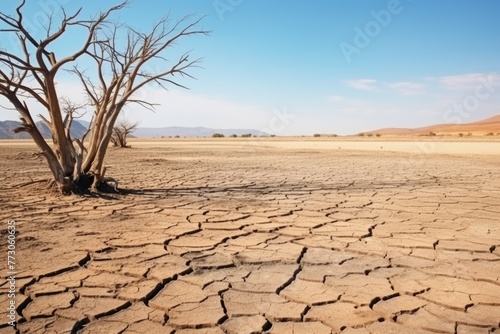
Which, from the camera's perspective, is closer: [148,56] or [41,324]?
[41,324]

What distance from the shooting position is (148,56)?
19.2ft

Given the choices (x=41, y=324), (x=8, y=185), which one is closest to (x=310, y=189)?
(x=41, y=324)

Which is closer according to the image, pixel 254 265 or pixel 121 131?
pixel 254 265

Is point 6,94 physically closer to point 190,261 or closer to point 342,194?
point 190,261

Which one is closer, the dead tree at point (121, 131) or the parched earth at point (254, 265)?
the parched earth at point (254, 265)

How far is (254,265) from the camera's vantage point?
2639 mm

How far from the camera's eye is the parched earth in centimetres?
188

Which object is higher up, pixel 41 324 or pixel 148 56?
pixel 148 56

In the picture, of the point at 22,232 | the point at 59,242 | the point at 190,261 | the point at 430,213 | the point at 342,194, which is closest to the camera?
the point at 190,261

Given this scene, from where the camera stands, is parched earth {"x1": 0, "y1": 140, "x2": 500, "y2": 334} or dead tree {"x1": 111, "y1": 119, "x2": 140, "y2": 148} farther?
dead tree {"x1": 111, "y1": 119, "x2": 140, "y2": 148}

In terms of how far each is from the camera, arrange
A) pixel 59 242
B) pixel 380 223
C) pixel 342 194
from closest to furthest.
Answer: pixel 59 242 → pixel 380 223 → pixel 342 194

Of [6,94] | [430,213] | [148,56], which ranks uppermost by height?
[148,56]

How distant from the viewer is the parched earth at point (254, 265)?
1.88m

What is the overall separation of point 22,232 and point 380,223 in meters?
3.81
